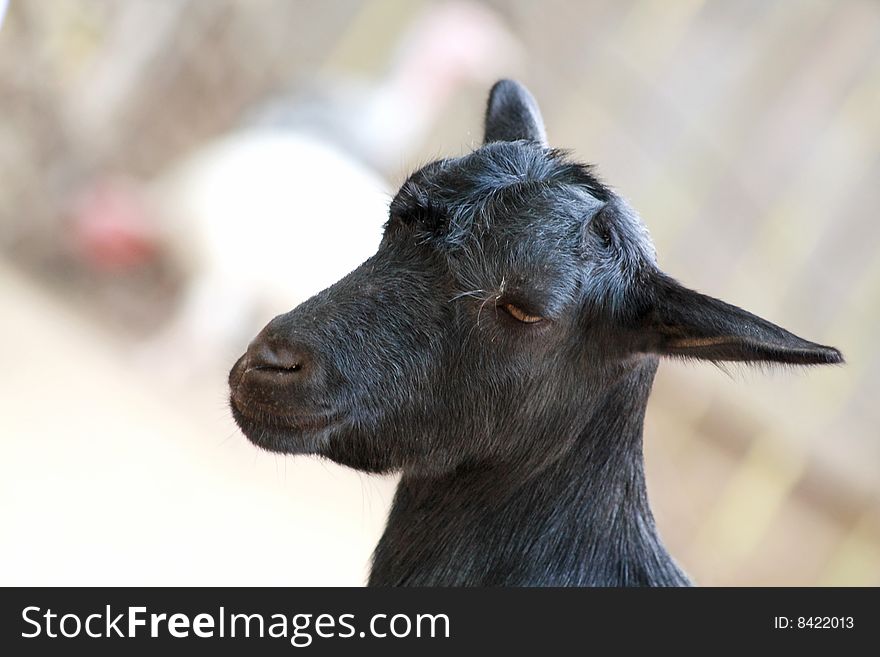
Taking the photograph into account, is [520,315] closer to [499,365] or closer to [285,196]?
[499,365]

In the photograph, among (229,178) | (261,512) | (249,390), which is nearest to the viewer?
(249,390)

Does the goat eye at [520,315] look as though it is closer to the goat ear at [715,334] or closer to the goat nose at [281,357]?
the goat ear at [715,334]

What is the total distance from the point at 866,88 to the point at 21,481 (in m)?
3.93

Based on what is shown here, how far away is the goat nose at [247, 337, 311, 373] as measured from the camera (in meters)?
1.34

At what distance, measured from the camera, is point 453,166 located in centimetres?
150

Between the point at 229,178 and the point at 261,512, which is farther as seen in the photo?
the point at 229,178

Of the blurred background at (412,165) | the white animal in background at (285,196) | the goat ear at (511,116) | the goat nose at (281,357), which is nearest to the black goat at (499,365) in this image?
the goat nose at (281,357)

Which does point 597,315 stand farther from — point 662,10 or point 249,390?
point 662,10

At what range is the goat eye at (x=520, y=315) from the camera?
1386 mm

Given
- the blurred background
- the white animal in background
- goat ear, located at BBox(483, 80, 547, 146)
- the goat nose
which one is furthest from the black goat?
the white animal in background

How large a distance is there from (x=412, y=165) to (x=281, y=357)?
2.99 m
